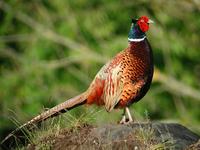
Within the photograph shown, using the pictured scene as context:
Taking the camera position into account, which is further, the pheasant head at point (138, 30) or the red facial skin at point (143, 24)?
the red facial skin at point (143, 24)

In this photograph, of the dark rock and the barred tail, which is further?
the barred tail

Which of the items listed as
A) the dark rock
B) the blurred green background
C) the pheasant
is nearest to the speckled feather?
the pheasant

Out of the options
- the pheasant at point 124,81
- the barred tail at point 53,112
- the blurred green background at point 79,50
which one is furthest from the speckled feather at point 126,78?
the blurred green background at point 79,50

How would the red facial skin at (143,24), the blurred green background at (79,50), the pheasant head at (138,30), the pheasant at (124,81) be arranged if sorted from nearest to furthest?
the pheasant at (124,81) → the pheasant head at (138,30) → the red facial skin at (143,24) → the blurred green background at (79,50)

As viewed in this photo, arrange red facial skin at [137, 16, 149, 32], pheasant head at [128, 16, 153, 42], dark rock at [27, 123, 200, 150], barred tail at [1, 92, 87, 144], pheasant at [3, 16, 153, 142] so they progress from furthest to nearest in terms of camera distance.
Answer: red facial skin at [137, 16, 149, 32] < pheasant head at [128, 16, 153, 42] < pheasant at [3, 16, 153, 142] < barred tail at [1, 92, 87, 144] < dark rock at [27, 123, 200, 150]

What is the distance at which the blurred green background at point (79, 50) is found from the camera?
77.2 ft

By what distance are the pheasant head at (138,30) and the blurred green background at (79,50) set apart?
1182cm

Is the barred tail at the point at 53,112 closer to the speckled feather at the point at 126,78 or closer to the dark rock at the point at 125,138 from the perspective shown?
the speckled feather at the point at 126,78

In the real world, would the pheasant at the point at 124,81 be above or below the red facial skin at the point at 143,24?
below

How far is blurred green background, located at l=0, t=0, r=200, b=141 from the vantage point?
23.5 meters

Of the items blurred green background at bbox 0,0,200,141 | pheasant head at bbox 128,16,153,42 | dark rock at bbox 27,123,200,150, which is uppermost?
blurred green background at bbox 0,0,200,141

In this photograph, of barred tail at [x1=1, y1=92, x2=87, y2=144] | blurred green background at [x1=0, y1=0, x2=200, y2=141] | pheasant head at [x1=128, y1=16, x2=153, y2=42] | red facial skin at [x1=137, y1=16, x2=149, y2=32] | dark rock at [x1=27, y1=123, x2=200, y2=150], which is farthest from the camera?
blurred green background at [x1=0, y1=0, x2=200, y2=141]

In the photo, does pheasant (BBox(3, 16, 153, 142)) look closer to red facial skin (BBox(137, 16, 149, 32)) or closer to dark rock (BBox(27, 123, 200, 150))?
red facial skin (BBox(137, 16, 149, 32))

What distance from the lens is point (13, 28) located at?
27.0 m
